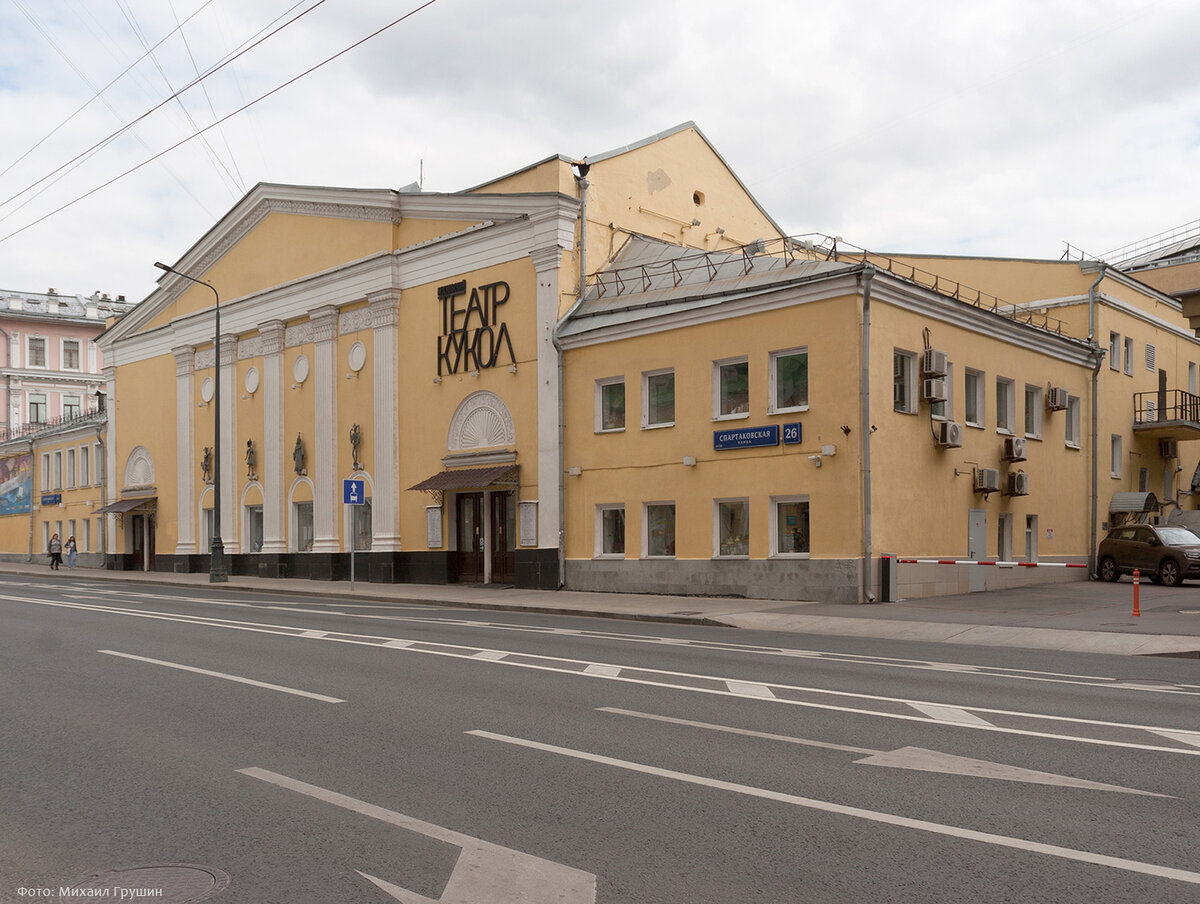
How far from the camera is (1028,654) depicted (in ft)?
49.0

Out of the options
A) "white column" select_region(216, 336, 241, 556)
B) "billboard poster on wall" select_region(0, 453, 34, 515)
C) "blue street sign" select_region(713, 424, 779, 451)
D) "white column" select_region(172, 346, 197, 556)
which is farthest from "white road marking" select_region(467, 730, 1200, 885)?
"billboard poster on wall" select_region(0, 453, 34, 515)

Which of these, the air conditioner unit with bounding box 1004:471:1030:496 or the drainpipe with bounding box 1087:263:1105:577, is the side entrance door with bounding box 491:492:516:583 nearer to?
the air conditioner unit with bounding box 1004:471:1030:496

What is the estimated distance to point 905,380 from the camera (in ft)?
78.8

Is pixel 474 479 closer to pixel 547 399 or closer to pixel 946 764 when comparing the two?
pixel 547 399

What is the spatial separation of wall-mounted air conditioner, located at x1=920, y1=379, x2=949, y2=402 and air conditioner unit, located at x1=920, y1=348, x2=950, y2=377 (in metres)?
0.18

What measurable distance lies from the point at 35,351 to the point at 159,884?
294ft

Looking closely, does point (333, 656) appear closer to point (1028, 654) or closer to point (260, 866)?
point (260, 866)

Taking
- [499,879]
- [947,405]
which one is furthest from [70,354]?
[499,879]

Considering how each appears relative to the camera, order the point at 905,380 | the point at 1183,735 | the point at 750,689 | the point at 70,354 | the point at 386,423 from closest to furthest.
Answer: the point at 1183,735, the point at 750,689, the point at 905,380, the point at 386,423, the point at 70,354

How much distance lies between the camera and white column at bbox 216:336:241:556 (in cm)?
3997

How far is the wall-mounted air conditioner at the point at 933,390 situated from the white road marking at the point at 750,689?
14313 millimetres

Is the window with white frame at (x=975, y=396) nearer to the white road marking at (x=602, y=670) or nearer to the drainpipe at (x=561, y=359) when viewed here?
the drainpipe at (x=561, y=359)

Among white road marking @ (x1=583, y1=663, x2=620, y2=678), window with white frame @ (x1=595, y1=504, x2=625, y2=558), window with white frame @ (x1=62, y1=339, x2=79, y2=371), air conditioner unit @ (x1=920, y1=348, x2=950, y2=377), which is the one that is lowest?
white road marking @ (x1=583, y1=663, x2=620, y2=678)

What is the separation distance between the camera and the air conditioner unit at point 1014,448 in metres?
26.9
